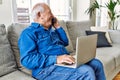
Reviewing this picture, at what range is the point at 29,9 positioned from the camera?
3.10 meters

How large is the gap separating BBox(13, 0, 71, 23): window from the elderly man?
107 centimetres

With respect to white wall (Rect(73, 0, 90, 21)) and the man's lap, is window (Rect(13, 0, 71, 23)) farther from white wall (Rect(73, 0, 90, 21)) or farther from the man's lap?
the man's lap

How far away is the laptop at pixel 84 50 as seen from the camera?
4.63ft

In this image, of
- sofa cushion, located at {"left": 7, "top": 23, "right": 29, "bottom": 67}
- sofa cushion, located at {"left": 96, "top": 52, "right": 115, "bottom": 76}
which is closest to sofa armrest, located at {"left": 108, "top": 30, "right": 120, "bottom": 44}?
sofa cushion, located at {"left": 96, "top": 52, "right": 115, "bottom": 76}

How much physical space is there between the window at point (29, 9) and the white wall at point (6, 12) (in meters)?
0.22

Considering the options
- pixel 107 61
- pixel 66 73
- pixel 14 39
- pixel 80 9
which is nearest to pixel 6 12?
pixel 14 39

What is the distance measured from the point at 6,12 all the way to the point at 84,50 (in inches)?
52.2

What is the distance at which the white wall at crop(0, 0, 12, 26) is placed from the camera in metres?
2.27

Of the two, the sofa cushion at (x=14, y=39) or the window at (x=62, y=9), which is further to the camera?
the window at (x=62, y=9)

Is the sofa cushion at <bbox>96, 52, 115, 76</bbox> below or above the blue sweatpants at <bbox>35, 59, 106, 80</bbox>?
below

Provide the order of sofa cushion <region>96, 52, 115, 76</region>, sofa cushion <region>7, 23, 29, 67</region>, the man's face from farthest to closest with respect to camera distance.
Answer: sofa cushion <region>96, 52, 115, 76</region> < sofa cushion <region>7, 23, 29, 67</region> < the man's face

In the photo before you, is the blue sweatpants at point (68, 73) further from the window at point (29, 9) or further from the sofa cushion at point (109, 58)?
the window at point (29, 9)

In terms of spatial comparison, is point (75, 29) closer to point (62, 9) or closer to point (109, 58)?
point (109, 58)

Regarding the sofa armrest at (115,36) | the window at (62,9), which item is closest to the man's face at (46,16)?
the sofa armrest at (115,36)
